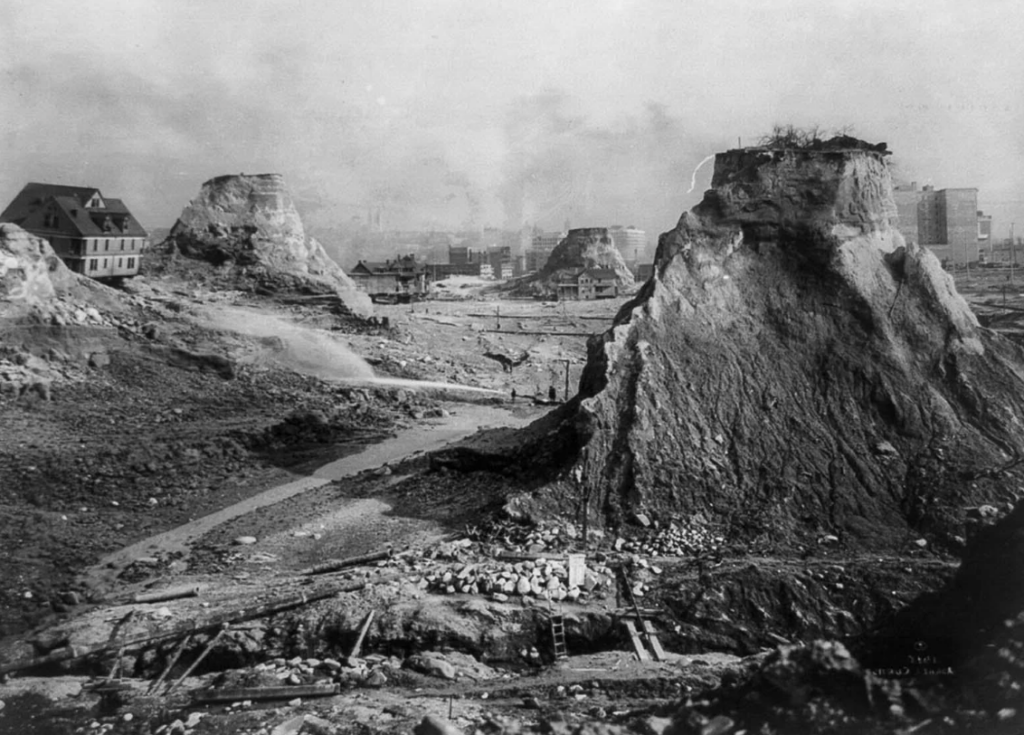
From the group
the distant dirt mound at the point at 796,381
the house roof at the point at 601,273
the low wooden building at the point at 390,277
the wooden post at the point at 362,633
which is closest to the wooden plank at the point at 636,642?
the distant dirt mound at the point at 796,381

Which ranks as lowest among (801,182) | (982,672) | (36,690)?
(36,690)

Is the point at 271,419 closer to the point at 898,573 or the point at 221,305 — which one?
the point at 221,305

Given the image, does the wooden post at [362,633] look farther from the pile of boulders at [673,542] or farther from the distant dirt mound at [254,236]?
the distant dirt mound at [254,236]

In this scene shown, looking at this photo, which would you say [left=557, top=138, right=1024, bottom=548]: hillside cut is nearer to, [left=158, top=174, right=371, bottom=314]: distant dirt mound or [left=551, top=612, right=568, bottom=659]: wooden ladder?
[left=551, top=612, right=568, bottom=659]: wooden ladder

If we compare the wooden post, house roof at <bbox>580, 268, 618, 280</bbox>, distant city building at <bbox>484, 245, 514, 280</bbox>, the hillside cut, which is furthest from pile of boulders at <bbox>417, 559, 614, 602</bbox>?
distant city building at <bbox>484, 245, 514, 280</bbox>

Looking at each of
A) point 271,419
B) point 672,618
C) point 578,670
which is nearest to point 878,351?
point 672,618

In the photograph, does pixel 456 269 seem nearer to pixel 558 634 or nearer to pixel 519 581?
pixel 519 581

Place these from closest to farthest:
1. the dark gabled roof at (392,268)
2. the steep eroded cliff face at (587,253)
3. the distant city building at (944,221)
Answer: the distant city building at (944,221), the dark gabled roof at (392,268), the steep eroded cliff face at (587,253)
